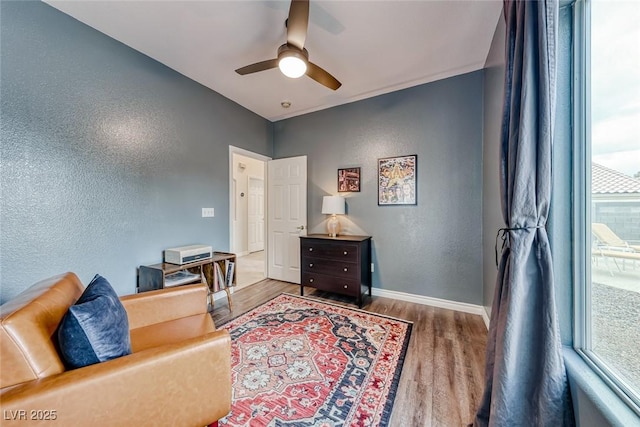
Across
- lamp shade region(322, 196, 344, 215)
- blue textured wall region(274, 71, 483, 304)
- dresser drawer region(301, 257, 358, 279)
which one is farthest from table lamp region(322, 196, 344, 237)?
dresser drawer region(301, 257, 358, 279)

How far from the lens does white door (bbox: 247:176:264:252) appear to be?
245 inches

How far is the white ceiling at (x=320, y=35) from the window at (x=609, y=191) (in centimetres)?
116

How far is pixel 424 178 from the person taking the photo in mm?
2816

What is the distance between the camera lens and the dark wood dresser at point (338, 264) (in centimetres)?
277

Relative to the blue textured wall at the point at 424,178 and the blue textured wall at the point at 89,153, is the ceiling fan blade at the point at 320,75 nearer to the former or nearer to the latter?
the blue textured wall at the point at 424,178

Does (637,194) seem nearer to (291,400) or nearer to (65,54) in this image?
(291,400)

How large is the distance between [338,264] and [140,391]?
217 centimetres

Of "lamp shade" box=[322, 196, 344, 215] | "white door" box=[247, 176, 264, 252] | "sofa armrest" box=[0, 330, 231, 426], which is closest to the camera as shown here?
"sofa armrest" box=[0, 330, 231, 426]

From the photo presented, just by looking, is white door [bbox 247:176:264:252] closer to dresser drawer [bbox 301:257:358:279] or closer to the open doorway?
the open doorway

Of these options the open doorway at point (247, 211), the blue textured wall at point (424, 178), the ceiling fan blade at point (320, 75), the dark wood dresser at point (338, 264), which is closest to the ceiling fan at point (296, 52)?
the ceiling fan blade at point (320, 75)

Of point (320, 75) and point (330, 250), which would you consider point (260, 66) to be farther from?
point (330, 250)

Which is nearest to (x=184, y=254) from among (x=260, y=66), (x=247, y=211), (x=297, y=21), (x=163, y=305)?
(x=163, y=305)

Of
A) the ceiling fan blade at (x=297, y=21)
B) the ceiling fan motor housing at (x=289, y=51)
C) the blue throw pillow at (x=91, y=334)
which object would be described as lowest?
the blue throw pillow at (x=91, y=334)

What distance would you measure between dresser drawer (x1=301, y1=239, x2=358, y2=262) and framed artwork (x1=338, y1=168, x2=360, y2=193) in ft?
2.80
